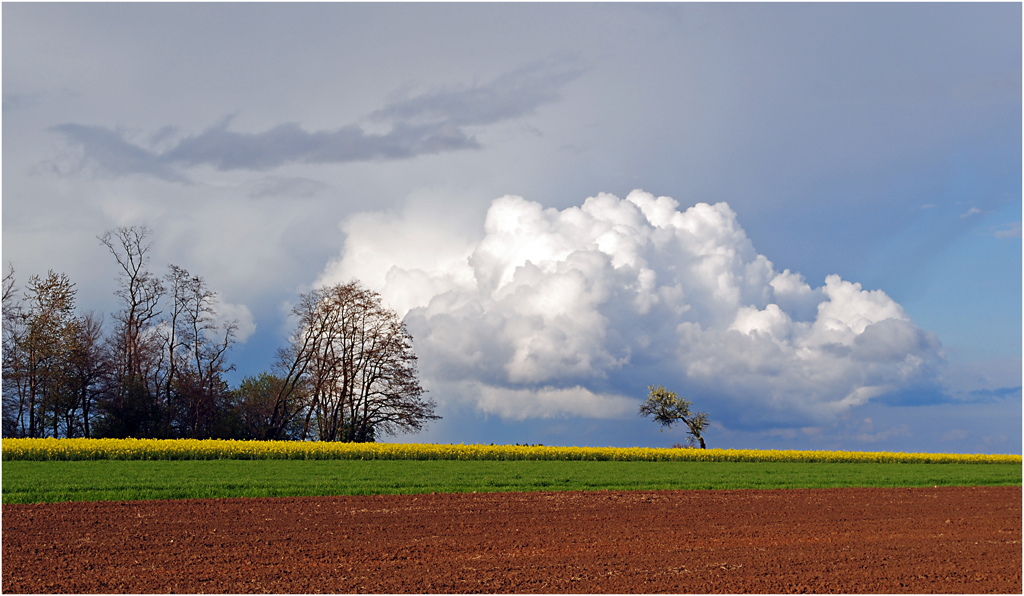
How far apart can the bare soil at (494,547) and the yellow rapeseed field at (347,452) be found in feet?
50.9

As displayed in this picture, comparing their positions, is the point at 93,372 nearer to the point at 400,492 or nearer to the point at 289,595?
the point at 400,492

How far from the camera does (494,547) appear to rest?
12.7 metres

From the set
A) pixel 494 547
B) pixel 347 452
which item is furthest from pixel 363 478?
pixel 494 547

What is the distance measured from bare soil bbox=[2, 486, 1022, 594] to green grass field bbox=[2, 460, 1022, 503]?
2.25 m

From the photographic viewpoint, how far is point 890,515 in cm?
1891

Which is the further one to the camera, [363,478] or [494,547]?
[363,478]

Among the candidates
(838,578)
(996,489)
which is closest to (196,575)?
(838,578)

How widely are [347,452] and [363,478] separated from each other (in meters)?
11.3

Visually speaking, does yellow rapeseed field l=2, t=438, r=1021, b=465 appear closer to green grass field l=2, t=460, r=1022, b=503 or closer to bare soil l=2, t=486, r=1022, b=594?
green grass field l=2, t=460, r=1022, b=503

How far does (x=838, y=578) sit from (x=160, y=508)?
1412cm

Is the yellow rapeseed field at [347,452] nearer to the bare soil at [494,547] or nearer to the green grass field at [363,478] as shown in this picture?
the green grass field at [363,478]

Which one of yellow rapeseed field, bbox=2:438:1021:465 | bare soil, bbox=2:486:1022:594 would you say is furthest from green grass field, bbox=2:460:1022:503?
bare soil, bbox=2:486:1022:594

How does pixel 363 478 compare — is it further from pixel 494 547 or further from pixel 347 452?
pixel 494 547

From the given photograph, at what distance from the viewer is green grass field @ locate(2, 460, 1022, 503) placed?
19831mm
